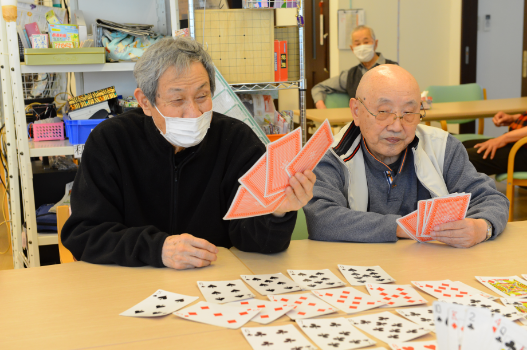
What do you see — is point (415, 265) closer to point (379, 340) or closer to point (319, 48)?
point (379, 340)

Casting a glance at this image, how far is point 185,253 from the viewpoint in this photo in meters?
1.48

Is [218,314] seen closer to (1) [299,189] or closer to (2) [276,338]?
(2) [276,338]

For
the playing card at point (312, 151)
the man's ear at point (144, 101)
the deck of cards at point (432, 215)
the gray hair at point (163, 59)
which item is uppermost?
the gray hair at point (163, 59)

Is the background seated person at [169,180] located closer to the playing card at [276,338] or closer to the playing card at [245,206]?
the playing card at [245,206]

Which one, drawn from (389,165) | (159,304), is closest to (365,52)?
(389,165)

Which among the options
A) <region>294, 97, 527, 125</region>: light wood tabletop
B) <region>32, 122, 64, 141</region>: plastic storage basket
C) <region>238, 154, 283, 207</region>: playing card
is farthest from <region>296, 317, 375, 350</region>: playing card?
<region>294, 97, 527, 125</region>: light wood tabletop

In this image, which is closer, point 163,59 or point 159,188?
point 163,59

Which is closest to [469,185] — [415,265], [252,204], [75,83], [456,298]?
[415,265]

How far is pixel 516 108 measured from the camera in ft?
14.8

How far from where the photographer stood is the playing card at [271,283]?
133 centimetres

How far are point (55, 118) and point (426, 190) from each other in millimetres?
2132

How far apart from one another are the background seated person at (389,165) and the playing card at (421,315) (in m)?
0.59

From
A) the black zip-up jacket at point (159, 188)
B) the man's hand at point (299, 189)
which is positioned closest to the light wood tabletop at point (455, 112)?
the black zip-up jacket at point (159, 188)

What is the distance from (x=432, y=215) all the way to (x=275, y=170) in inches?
22.6
